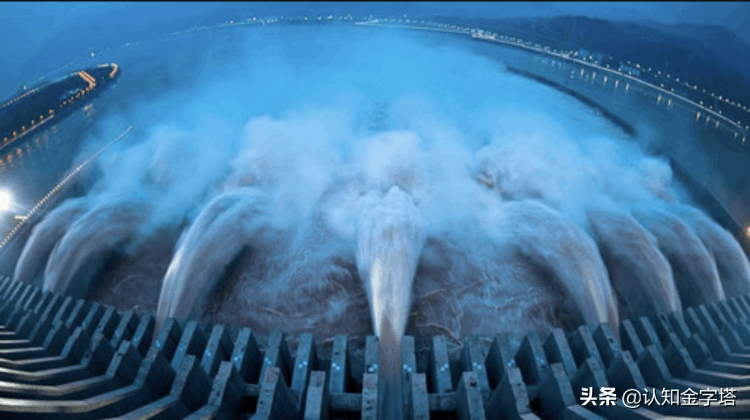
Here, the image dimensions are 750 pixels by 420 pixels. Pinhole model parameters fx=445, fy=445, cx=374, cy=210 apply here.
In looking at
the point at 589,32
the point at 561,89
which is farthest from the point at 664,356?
the point at 589,32

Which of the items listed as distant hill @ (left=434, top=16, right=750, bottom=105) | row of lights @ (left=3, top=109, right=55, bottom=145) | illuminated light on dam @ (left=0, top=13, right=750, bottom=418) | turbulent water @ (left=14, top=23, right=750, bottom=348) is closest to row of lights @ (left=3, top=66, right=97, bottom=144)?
row of lights @ (left=3, top=109, right=55, bottom=145)

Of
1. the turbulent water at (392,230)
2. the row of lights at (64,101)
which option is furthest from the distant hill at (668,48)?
the row of lights at (64,101)

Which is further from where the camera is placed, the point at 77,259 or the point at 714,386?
the point at 77,259

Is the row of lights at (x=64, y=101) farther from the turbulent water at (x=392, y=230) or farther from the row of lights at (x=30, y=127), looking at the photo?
the turbulent water at (x=392, y=230)

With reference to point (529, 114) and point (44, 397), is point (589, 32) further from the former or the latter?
point (44, 397)

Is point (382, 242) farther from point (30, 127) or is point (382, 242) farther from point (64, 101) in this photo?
point (64, 101)

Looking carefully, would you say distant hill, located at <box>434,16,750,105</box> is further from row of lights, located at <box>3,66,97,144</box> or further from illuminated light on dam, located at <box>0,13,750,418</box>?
row of lights, located at <box>3,66,97,144</box>
